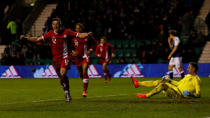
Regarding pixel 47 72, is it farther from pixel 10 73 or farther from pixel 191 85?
pixel 191 85

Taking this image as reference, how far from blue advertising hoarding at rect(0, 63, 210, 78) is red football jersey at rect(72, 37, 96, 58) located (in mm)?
11427

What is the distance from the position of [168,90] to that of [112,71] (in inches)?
652

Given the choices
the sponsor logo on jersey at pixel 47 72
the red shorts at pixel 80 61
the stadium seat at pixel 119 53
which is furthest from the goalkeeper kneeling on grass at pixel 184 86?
the stadium seat at pixel 119 53

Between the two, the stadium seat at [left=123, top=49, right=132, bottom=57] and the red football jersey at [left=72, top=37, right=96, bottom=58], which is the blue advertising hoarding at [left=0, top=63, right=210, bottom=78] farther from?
the red football jersey at [left=72, top=37, right=96, bottom=58]

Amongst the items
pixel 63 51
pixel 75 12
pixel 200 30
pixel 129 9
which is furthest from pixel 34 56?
pixel 63 51

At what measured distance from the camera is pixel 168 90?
43.9 feet

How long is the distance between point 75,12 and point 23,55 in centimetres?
467

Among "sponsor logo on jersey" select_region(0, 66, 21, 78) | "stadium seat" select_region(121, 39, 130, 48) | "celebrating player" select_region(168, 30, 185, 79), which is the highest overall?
"celebrating player" select_region(168, 30, 185, 79)

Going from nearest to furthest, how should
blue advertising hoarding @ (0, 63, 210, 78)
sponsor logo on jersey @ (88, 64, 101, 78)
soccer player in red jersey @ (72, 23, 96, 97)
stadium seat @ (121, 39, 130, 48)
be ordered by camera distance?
soccer player in red jersey @ (72, 23, 96, 97), blue advertising hoarding @ (0, 63, 210, 78), sponsor logo on jersey @ (88, 64, 101, 78), stadium seat @ (121, 39, 130, 48)

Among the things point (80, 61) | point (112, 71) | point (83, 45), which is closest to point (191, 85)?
point (80, 61)

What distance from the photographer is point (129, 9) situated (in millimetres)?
33375

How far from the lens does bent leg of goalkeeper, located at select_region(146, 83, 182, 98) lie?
1308cm

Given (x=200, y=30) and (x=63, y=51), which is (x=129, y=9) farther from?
(x=63, y=51)

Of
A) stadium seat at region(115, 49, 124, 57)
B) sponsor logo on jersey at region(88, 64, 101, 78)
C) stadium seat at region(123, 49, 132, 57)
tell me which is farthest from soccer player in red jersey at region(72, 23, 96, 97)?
stadium seat at region(115, 49, 124, 57)
